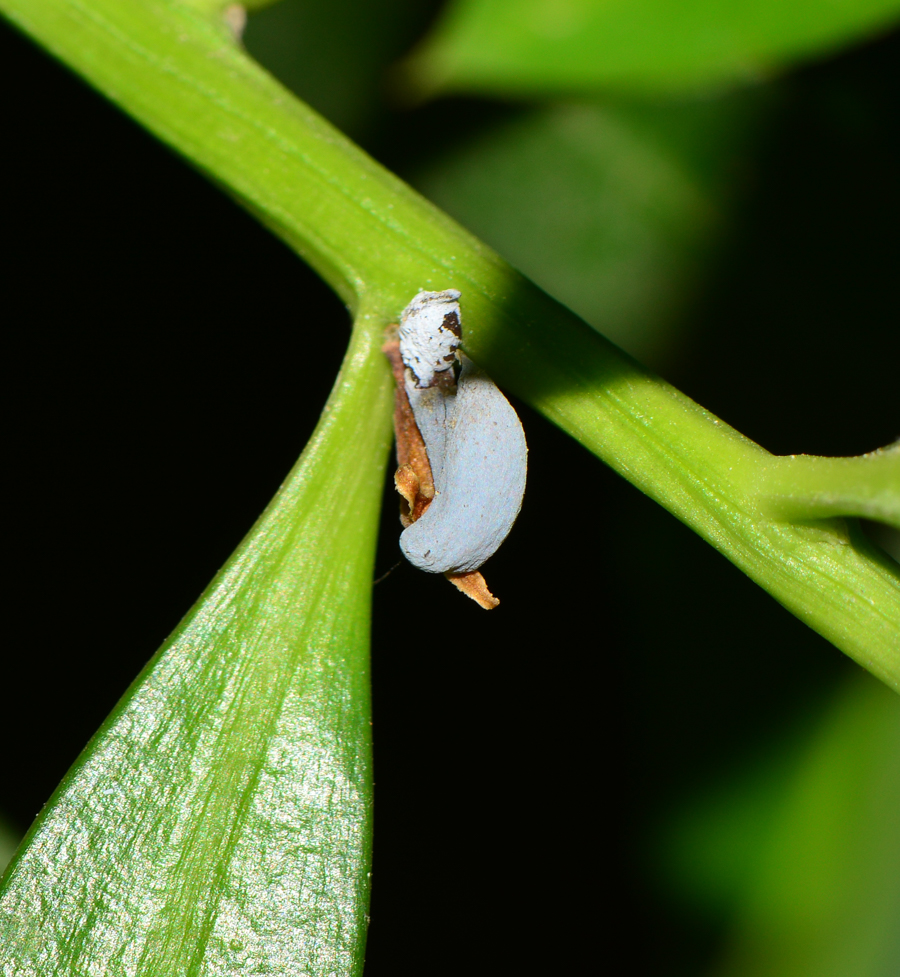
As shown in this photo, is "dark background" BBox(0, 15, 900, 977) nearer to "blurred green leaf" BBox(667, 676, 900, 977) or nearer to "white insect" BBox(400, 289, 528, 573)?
"blurred green leaf" BBox(667, 676, 900, 977)

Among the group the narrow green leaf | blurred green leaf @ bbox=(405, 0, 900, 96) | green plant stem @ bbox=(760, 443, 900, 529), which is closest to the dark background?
blurred green leaf @ bbox=(405, 0, 900, 96)

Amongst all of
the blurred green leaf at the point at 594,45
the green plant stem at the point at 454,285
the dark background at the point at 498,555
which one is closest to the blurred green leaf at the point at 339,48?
the dark background at the point at 498,555

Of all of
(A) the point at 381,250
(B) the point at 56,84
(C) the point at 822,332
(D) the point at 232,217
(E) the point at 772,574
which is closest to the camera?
(E) the point at 772,574

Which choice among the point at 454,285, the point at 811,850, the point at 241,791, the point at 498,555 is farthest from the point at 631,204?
the point at 241,791

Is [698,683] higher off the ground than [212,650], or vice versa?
[698,683]

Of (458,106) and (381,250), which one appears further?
(458,106)

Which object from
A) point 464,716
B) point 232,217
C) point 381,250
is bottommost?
point 464,716

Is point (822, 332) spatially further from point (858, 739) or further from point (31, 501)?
point (31, 501)

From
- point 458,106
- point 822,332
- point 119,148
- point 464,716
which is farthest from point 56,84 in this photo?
point 822,332

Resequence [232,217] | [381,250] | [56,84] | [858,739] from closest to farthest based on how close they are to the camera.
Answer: [381,250] → [56,84] → [232,217] → [858,739]
